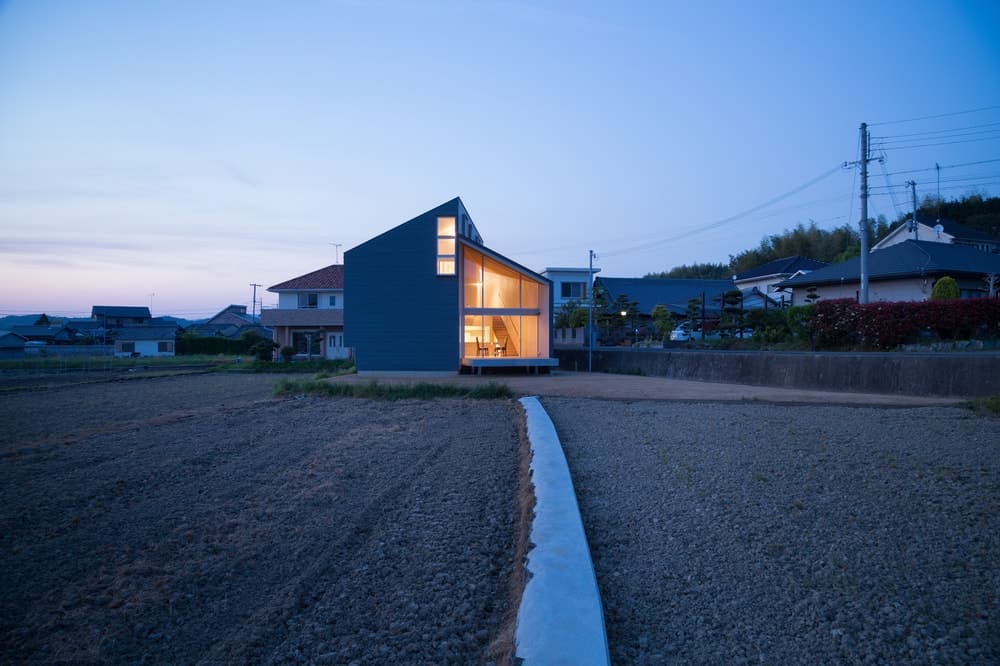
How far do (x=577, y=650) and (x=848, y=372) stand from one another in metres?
10.6

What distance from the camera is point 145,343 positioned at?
130 ft

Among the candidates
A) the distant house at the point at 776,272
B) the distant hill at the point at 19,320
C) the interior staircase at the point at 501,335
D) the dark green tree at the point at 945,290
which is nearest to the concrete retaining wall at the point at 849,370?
the interior staircase at the point at 501,335

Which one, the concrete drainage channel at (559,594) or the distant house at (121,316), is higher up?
the distant house at (121,316)

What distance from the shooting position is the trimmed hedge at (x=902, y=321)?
1288 cm

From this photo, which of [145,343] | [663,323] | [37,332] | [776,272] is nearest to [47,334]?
[37,332]

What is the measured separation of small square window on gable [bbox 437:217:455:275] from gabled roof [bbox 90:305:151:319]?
47447 millimetres

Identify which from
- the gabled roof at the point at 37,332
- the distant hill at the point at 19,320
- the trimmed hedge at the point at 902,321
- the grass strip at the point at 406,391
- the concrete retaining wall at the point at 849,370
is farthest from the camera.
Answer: the distant hill at the point at 19,320

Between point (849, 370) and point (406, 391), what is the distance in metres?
7.85

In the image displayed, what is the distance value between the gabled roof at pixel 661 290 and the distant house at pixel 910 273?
41.5ft

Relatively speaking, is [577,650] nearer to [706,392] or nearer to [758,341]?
[706,392]

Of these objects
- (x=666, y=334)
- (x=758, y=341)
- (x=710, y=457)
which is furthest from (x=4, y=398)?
(x=666, y=334)

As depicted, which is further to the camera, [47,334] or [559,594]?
[47,334]

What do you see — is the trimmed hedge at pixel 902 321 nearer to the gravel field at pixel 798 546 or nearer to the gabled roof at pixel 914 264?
the gabled roof at pixel 914 264

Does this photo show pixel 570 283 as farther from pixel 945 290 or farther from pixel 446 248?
pixel 945 290
